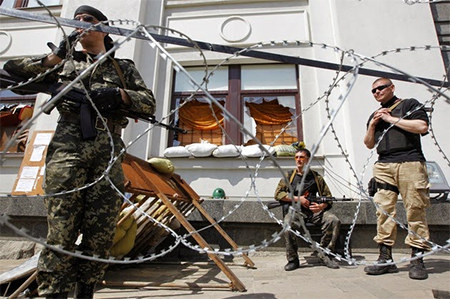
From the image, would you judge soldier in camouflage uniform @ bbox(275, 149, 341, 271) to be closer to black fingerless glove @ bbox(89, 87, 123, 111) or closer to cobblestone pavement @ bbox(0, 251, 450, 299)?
cobblestone pavement @ bbox(0, 251, 450, 299)

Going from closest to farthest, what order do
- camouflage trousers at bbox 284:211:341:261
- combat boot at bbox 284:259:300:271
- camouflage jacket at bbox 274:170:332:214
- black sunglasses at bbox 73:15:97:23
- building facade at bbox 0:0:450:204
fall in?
black sunglasses at bbox 73:15:97:23 < combat boot at bbox 284:259:300:271 < camouflage trousers at bbox 284:211:341:261 < camouflage jacket at bbox 274:170:332:214 < building facade at bbox 0:0:450:204

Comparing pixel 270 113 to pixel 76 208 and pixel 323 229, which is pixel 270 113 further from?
pixel 76 208

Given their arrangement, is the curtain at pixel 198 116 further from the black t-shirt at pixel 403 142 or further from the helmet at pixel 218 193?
the black t-shirt at pixel 403 142

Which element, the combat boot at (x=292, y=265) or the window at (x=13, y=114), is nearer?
the combat boot at (x=292, y=265)

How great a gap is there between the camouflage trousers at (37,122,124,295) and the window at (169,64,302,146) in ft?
13.4

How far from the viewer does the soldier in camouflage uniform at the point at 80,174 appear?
1556 mm

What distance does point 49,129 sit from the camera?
5.61 m

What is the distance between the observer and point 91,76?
6.15ft

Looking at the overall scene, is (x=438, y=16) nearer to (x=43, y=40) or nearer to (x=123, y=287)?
(x=123, y=287)

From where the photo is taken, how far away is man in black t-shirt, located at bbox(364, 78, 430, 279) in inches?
99.7

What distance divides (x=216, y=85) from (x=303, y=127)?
6.95 ft

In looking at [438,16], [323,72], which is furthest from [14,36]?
[438,16]

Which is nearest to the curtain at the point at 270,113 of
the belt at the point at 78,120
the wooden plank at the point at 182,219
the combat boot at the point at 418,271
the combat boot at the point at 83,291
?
the wooden plank at the point at 182,219

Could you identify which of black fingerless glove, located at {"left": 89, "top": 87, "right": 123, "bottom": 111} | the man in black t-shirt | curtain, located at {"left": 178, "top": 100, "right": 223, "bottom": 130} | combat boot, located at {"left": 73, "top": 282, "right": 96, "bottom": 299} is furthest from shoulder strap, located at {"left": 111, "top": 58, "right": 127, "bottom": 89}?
curtain, located at {"left": 178, "top": 100, "right": 223, "bottom": 130}
